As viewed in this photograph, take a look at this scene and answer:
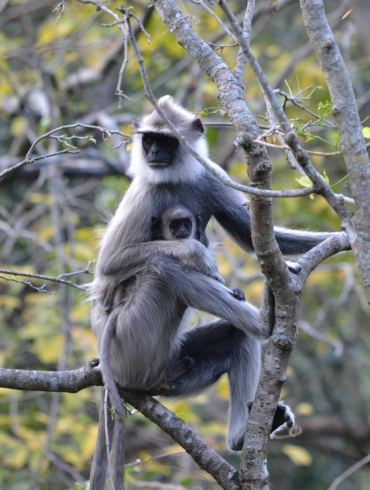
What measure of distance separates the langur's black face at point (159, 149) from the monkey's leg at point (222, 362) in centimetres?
126

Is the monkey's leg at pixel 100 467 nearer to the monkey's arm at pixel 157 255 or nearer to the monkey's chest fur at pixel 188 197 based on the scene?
the monkey's arm at pixel 157 255

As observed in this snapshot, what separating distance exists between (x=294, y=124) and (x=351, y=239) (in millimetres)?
1083

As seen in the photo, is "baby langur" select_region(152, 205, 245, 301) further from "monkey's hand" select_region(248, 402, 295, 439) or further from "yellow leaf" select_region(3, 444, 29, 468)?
"yellow leaf" select_region(3, 444, 29, 468)

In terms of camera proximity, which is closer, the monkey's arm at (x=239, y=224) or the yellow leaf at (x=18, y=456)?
the monkey's arm at (x=239, y=224)

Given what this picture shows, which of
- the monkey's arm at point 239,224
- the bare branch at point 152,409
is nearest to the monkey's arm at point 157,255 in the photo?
the monkey's arm at point 239,224

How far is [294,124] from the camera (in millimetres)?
2730

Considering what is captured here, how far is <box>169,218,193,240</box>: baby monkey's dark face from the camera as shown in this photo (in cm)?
404

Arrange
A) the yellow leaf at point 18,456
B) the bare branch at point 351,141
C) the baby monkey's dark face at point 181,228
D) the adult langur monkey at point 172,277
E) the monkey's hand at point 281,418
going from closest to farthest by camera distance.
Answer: the bare branch at point 351,141, the monkey's hand at point 281,418, the adult langur monkey at point 172,277, the baby monkey's dark face at point 181,228, the yellow leaf at point 18,456

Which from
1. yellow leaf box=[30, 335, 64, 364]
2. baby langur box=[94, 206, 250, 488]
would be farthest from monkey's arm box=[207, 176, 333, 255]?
yellow leaf box=[30, 335, 64, 364]

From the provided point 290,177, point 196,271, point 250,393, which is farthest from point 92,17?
point 250,393

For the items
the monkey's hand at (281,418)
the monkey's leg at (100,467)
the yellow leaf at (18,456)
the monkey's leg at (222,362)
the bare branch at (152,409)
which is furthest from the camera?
the yellow leaf at (18,456)

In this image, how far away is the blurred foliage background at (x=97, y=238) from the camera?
6934 millimetres

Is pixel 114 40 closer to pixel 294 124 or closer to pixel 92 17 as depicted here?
pixel 92 17

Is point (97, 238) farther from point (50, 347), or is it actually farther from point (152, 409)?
point (152, 409)
